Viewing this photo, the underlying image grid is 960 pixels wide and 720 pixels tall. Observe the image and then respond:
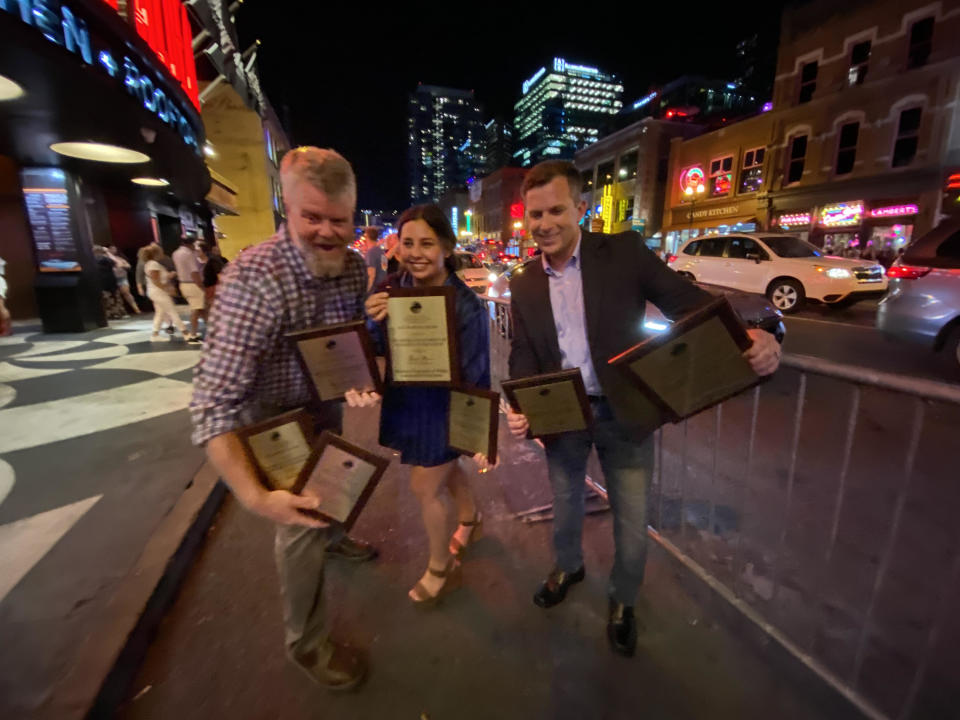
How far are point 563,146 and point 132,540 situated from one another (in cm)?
11260

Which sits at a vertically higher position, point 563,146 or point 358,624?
point 563,146

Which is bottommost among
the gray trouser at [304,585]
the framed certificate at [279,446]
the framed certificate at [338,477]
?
the gray trouser at [304,585]

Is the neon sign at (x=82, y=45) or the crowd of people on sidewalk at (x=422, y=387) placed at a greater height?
the neon sign at (x=82, y=45)

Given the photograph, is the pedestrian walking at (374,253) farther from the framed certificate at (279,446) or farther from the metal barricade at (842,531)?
the framed certificate at (279,446)

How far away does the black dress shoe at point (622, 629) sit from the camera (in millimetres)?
1980

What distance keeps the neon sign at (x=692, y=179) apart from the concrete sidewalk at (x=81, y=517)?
2805 cm

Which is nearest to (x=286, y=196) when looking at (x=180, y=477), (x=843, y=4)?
(x=180, y=477)

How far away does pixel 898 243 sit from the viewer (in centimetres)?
1688

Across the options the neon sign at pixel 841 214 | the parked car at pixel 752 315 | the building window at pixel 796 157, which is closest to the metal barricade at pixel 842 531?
the parked car at pixel 752 315

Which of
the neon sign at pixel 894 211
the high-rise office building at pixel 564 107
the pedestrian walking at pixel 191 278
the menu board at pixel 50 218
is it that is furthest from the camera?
the high-rise office building at pixel 564 107

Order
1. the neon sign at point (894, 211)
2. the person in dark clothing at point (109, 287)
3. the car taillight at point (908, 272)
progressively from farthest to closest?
the neon sign at point (894, 211), the person in dark clothing at point (109, 287), the car taillight at point (908, 272)

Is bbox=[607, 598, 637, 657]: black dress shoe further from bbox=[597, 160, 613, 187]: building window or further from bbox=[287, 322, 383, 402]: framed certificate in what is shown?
bbox=[597, 160, 613, 187]: building window

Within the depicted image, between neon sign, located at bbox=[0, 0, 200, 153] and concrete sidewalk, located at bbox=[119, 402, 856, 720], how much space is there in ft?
15.3

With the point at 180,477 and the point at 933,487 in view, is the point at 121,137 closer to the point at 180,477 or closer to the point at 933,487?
the point at 180,477
